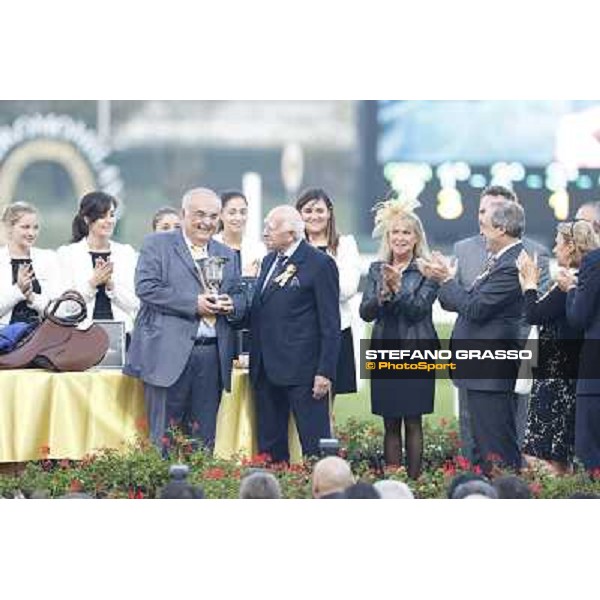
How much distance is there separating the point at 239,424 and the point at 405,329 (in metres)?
1.04

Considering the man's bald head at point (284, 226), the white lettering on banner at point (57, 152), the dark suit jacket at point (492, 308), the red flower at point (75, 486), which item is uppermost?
the white lettering on banner at point (57, 152)

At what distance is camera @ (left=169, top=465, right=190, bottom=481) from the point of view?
46.7 feet

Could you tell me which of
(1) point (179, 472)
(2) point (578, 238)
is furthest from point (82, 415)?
(2) point (578, 238)

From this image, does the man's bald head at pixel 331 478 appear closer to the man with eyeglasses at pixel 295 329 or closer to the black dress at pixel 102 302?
the man with eyeglasses at pixel 295 329

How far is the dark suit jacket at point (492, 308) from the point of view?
14336mm

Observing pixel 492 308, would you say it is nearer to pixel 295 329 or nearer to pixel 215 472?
pixel 295 329

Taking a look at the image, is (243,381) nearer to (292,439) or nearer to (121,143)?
(292,439)

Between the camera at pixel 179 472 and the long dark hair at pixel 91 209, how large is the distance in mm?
1376

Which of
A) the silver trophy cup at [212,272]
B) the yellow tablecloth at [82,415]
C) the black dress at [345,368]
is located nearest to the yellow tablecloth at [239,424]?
the yellow tablecloth at [82,415]

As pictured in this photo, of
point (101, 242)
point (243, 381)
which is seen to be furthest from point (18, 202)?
point (243, 381)

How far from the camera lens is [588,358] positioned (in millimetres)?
14398

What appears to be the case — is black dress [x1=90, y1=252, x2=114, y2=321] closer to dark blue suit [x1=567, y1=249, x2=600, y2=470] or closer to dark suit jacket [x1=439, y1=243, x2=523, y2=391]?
dark suit jacket [x1=439, y1=243, x2=523, y2=391]

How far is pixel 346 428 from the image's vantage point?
14391 millimetres

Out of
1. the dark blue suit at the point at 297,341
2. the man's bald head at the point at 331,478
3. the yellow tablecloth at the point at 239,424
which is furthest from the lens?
the yellow tablecloth at the point at 239,424
